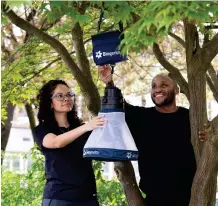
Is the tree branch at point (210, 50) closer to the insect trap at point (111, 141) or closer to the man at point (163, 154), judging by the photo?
the man at point (163, 154)

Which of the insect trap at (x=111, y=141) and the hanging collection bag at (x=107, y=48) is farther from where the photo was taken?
the hanging collection bag at (x=107, y=48)

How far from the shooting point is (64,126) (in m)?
3.65

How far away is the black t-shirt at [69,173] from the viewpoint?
3482 millimetres

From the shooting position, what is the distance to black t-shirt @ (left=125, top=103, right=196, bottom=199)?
4.11 metres

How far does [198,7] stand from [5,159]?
6542 millimetres

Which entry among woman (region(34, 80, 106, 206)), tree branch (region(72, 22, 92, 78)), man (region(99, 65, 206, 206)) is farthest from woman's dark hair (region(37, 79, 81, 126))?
tree branch (region(72, 22, 92, 78))

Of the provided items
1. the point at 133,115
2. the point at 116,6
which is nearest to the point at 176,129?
the point at 133,115

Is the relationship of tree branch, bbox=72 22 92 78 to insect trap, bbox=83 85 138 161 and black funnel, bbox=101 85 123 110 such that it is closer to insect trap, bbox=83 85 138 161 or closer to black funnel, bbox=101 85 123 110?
black funnel, bbox=101 85 123 110

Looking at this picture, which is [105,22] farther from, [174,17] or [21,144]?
[21,144]

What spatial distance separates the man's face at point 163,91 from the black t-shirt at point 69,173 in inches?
37.1

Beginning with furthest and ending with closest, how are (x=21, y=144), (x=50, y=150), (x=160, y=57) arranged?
(x=21, y=144) → (x=160, y=57) → (x=50, y=150)

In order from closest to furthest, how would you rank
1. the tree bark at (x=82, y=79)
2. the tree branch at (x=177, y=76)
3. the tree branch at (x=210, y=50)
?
the tree branch at (x=210, y=50) < the tree branch at (x=177, y=76) < the tree bark at (x=82, y=79)

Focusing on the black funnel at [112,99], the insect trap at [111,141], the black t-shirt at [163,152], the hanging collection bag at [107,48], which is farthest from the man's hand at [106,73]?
the black t-shirt at [163,152]

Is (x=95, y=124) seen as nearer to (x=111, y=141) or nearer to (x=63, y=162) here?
(x=111, y=141)
